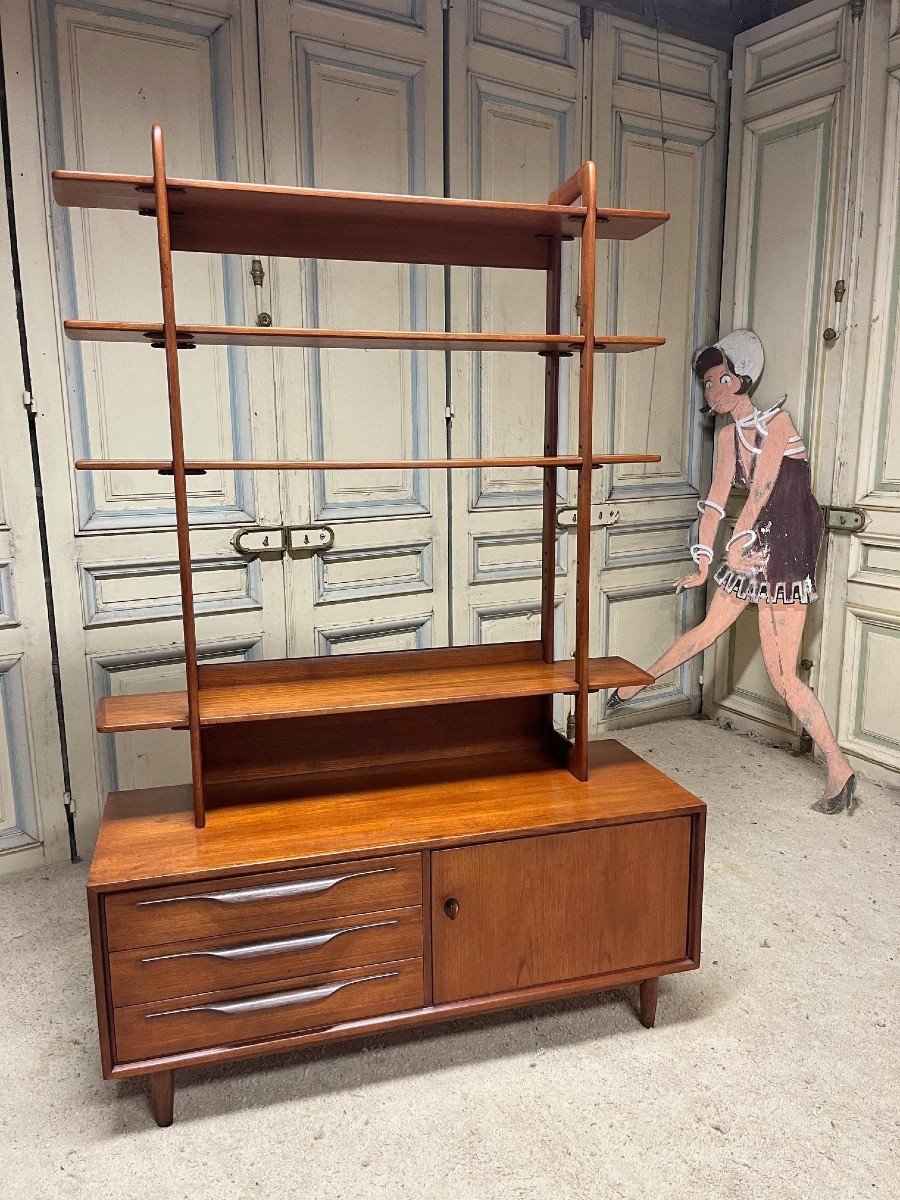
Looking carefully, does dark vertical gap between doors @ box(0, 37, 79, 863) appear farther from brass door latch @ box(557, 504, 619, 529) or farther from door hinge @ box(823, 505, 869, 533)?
door hinge @ box(823, 505, 869, 533)

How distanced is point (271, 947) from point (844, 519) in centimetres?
253

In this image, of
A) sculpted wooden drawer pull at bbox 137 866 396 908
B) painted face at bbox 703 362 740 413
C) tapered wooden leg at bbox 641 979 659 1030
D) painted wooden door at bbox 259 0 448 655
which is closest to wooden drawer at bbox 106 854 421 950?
sculpted wooden drawer pull at bbox 137 866 396 908

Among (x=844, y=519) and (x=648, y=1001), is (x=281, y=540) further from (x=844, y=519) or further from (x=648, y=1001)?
(x=844, y=519)

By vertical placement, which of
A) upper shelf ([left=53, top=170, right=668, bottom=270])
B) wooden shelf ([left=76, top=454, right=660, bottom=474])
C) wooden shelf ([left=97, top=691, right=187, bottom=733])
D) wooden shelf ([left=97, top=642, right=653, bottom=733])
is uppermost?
upper shelf ([left=53, top=170, right=668, bottom=270])

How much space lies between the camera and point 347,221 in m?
1.88

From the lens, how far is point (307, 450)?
9.45 ft

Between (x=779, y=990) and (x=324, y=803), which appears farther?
(x=779, y=990)

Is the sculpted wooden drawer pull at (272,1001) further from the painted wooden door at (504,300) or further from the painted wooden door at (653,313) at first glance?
the painted wooden door at (653,313)

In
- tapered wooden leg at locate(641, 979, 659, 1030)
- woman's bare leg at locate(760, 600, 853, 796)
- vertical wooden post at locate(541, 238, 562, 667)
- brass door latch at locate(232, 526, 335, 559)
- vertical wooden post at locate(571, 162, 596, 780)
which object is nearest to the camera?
vertical wooden post at locate(571, 162, 596, 780)

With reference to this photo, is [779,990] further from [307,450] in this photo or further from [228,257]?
[228,257]

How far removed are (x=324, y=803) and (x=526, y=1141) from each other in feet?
2.50

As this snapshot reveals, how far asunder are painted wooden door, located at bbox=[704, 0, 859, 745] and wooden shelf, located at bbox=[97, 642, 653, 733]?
168 cm

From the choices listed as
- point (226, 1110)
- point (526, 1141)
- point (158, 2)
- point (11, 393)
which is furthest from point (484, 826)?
point (158, 2)

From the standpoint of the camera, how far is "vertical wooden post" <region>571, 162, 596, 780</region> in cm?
185
